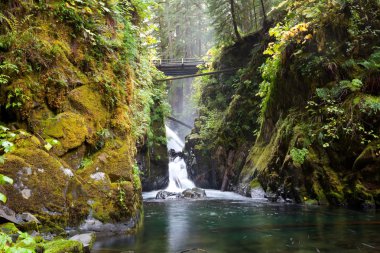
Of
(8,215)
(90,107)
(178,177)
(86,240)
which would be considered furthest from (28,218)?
(178,177)

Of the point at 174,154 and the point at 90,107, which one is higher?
the point at 90,107

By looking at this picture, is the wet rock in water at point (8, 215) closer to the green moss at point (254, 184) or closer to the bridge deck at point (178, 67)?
the green moss at point (254, 184)

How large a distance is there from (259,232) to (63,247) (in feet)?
12.9

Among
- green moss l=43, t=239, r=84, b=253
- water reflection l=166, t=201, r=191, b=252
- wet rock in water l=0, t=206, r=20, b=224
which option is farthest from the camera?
water reflection l=166, t=201, r=191, b=252

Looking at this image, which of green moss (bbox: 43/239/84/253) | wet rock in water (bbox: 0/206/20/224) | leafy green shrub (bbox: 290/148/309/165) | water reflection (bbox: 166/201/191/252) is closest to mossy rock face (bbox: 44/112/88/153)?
wet rock in water (bbox: 0/206/20/224)

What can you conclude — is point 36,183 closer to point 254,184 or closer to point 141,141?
point 141,141

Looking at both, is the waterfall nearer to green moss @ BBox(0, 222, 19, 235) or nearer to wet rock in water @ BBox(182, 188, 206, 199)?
wet rock in water @ BBox(182, 188, 206, 199)

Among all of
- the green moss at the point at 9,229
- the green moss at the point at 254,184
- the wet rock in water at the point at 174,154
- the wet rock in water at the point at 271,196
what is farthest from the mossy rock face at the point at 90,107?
the wet rock in water at the point at 174,154

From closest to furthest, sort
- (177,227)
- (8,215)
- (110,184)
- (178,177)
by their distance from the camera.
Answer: (8,215), (110,184), (177,227), (178,177)

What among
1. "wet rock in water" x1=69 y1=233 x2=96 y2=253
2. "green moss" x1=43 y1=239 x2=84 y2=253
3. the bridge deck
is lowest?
"wet rock in water" x1=69 y1=233 x2=96 y2=253

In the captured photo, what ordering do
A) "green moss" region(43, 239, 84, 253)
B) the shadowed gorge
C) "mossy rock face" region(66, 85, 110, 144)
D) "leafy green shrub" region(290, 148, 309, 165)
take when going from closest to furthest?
1. "green moss" region(43, 239, 84, 253)
2. the shadowed gorge
3. "mossy rock face" region(66, 85, 110, 144)
4. "leafy green shrub" region(290, 148, 309, 165)

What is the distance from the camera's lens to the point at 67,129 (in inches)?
262

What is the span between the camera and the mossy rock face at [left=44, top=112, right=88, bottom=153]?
21.1ft

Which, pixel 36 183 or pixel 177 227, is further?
pixel 177 227
